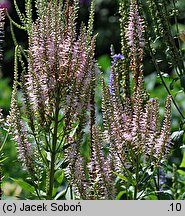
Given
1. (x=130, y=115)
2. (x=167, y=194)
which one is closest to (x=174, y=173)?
→ (x=167, y=194)

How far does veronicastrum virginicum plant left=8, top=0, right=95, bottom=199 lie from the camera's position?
2.76 metres

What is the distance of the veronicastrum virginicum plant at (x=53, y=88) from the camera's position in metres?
2.76

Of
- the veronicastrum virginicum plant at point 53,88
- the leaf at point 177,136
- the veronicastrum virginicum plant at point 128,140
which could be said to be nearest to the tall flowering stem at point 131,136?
the veronicastrum virginicum plant at point 128,140

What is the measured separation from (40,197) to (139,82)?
73cm

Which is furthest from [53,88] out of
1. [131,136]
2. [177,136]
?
[177,136]

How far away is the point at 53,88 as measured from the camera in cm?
277

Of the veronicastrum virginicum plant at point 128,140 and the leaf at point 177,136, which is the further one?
the leaf at point 177,136

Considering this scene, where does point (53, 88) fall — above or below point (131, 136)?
above

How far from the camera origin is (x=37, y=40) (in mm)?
2785

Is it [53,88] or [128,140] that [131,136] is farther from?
[53,88]

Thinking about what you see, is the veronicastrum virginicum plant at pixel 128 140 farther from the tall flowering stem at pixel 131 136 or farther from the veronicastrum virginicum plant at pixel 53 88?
the veronicastrum virginicum plant at pixel 53 88

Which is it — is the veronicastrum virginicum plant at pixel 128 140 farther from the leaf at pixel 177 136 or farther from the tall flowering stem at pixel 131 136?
the leaf at pixel 177 136

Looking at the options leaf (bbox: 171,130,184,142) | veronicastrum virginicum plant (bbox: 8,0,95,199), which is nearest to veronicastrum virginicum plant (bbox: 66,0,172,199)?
veronicastrum virginicum plant (bbox: 8,0,95,199)
